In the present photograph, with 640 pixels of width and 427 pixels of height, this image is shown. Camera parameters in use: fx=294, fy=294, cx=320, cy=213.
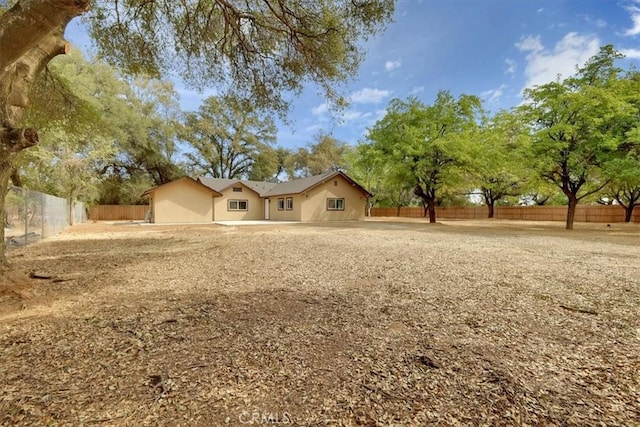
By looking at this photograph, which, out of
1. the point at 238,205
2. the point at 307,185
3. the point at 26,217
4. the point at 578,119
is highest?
the point at 578,119

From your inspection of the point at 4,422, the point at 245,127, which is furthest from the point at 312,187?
the point at 4,422

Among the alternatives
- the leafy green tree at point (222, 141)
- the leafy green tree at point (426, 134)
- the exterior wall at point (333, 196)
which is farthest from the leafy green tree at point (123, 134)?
the leafy green tree at point (426, 134)

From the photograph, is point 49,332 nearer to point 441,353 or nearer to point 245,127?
point 441,353

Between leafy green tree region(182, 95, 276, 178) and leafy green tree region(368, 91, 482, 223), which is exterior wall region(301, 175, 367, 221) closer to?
leafy green tree region(368, 91, 482, 223)

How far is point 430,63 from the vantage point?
15.5 meters

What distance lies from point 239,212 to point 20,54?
21.9m

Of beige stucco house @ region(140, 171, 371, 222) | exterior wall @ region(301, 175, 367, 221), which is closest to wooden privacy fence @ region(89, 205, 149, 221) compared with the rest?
beige stucco house @ region(140, 171, 371, 222)

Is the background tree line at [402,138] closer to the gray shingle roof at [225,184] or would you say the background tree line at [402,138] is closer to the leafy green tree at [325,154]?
the leafy green tree at [325,154]

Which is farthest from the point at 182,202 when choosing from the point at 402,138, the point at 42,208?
the point at 402,138

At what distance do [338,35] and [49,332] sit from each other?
6469 mm

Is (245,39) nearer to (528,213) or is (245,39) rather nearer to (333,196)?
(333,196)

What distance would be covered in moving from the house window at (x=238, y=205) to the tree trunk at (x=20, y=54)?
2111cm

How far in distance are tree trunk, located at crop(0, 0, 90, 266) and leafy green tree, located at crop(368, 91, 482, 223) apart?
1575 cm

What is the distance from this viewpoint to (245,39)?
641 centimetres
